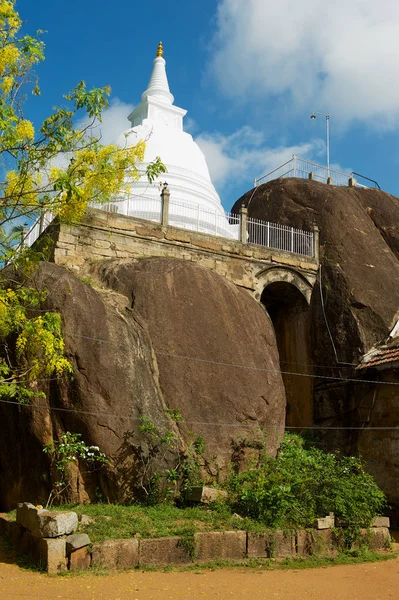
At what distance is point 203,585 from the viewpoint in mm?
8820

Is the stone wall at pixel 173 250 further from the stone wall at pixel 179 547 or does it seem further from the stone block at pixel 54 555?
the stone block at pixel 54 555

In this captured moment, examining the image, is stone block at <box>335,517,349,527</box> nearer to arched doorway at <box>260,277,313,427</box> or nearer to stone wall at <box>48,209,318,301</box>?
arched doorway at <box>260,277,313,427</box>

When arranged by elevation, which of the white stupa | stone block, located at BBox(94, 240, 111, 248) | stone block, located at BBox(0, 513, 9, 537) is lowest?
stone block, located at BBox(0, 513, 9, 537)

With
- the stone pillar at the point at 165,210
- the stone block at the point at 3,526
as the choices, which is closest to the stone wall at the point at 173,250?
the stone pillar at the point at 165,210

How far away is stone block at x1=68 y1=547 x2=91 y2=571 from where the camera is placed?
9.01 m

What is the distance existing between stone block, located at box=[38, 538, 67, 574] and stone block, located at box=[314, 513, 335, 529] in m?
4.96

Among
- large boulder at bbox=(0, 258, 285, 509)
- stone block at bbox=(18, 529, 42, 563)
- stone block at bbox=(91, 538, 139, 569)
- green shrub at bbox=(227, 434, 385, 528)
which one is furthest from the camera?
large boulder at bbox=(0, 258, 285, 509)

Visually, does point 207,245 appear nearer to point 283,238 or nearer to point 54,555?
point 283,238

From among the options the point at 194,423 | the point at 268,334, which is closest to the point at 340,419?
the point at 268,334

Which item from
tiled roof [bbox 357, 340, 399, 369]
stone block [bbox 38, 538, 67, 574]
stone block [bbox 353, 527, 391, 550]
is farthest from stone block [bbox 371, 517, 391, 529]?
stone block [bbox 38, 538, 67, 574]

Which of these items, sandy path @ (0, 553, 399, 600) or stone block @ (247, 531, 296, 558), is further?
stone block @ (247, 531, 296, 558)

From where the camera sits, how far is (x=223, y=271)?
769 inches

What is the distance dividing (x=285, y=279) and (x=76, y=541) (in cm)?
1332

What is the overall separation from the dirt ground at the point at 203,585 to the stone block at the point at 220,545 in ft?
1.41
